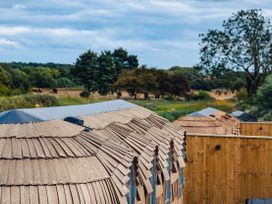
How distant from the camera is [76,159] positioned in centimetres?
643

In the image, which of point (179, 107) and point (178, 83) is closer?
point (179, 107)

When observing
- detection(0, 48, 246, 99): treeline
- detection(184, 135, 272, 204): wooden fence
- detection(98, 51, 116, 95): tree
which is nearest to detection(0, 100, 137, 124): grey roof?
detection(184, 135, 272, 204): wooden fence

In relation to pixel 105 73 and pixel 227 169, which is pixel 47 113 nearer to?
pixel 227 169

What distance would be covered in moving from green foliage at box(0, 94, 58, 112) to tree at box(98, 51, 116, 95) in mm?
35229

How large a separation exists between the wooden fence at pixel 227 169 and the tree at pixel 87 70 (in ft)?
139

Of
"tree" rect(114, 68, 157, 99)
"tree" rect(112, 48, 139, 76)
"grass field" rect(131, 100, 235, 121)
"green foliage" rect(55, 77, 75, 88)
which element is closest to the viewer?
"grass field" rect(131, 100, 235, 121)

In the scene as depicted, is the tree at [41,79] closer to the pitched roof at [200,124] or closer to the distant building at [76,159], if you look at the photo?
the pitched roof at [200,124]

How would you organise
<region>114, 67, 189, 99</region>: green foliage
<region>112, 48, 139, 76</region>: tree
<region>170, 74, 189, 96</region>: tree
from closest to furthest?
<region>114, 67, 189, 99</region>: green foliage → <region>170, 74, 189, 96</region>: tree → <region>112, 48, 139, 76</region>: tree

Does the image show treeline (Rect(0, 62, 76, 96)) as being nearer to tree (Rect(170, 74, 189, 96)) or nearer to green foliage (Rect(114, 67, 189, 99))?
green foliage (Rect(114, 67, 189, 99))

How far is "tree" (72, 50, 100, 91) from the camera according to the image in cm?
5766

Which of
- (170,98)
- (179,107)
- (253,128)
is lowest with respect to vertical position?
(170,98)

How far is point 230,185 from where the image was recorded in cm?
1433

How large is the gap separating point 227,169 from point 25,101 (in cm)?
803

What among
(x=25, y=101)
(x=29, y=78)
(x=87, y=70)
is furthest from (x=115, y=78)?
(x=25, y=101)
